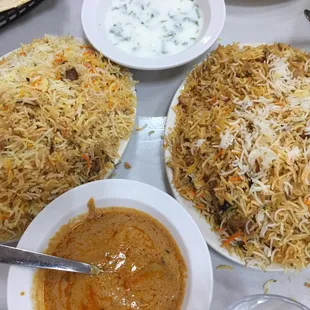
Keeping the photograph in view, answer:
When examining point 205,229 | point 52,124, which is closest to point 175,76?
point 52,124

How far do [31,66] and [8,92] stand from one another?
0.23m

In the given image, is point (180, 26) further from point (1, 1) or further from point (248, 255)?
point (248, 255)

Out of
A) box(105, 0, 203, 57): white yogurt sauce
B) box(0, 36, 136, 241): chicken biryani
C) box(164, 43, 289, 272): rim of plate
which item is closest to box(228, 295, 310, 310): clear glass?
box(164, 43, 289, 272): rim of plate

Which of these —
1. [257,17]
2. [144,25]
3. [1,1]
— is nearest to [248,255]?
[144,25]

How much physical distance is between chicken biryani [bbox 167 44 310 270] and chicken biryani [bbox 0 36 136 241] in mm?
362

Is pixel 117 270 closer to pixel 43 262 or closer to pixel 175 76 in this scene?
pixel 43 262

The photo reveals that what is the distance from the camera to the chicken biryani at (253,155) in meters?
1.68

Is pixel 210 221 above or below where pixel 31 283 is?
below

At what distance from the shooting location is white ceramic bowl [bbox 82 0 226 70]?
7.11ft

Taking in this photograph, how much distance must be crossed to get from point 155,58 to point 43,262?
1.29 metres

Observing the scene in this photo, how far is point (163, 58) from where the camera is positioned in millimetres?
2199

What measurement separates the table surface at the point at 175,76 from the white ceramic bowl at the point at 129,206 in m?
0.42

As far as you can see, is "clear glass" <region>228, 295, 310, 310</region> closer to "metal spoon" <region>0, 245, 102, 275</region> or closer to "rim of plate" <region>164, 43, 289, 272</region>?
"rim of plate" <region>164, 43, 289, 272</region>

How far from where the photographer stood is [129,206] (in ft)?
5.44
